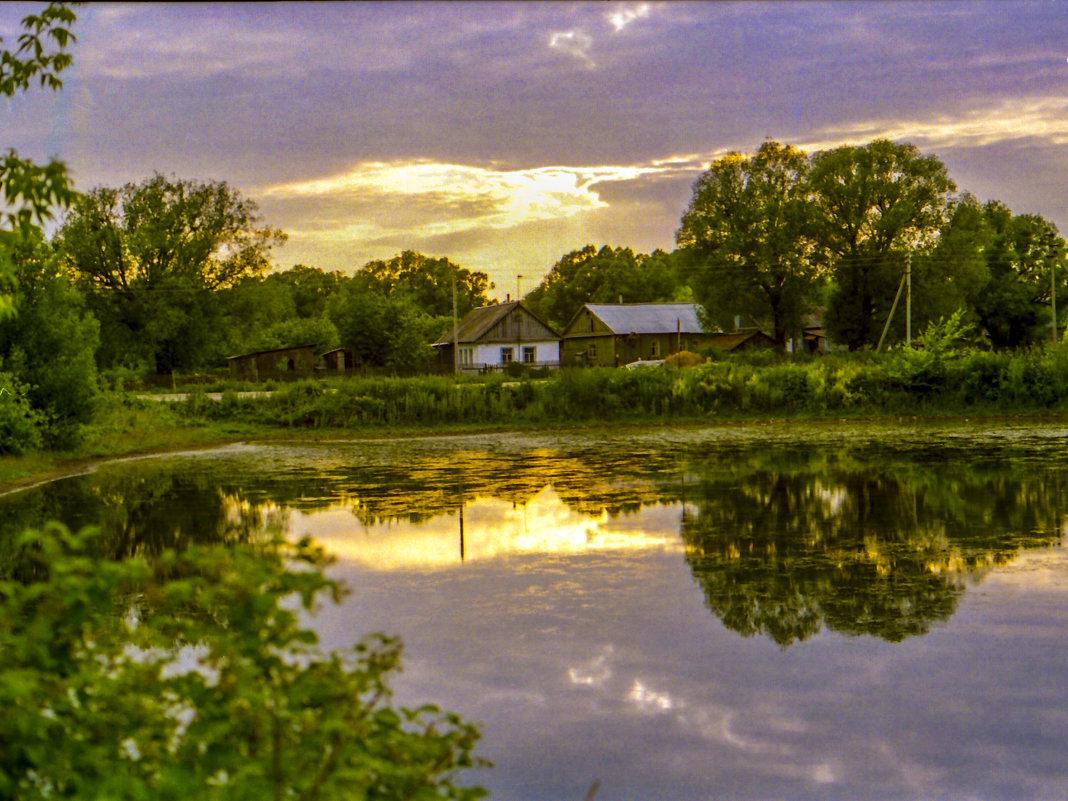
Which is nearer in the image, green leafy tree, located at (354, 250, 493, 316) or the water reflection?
the water reflection

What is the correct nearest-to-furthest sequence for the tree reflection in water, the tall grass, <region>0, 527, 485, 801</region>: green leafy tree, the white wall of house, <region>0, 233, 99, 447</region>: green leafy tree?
<region>0, 527, 485, 801</region>: green leafy tree → the tree reflection in water → <region>0, 233, 99, 447</region>: green leafy tree → the tall grass → the white wall of house

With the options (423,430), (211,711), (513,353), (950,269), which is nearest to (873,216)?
(950,269)

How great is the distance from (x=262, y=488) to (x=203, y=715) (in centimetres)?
1535

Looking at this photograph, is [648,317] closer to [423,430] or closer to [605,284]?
[605,284]

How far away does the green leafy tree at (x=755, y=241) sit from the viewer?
6681cm

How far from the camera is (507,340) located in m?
80.3

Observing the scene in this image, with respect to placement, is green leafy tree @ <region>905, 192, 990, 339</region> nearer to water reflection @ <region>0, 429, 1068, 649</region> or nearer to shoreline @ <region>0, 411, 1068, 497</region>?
shoreline @ <region>0, 411, 1068, 497</region>

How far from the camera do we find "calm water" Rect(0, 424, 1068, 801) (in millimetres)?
5875

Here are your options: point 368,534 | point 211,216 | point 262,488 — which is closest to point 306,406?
point 262,488

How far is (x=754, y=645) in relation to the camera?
310 inches

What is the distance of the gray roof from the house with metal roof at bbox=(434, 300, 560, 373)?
4337 mm

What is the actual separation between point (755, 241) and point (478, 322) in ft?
79.7

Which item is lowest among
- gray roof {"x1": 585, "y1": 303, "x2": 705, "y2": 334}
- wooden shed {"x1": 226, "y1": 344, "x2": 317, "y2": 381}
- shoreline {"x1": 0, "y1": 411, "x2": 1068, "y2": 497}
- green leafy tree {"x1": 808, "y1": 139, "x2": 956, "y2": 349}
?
shoreline {"x1": 0, "y1": 411, "x2": 1068, "y2": 497}

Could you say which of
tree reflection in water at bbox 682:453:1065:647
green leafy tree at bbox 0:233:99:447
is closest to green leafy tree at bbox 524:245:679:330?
green leafy tree at bbox 0:233:99:447
